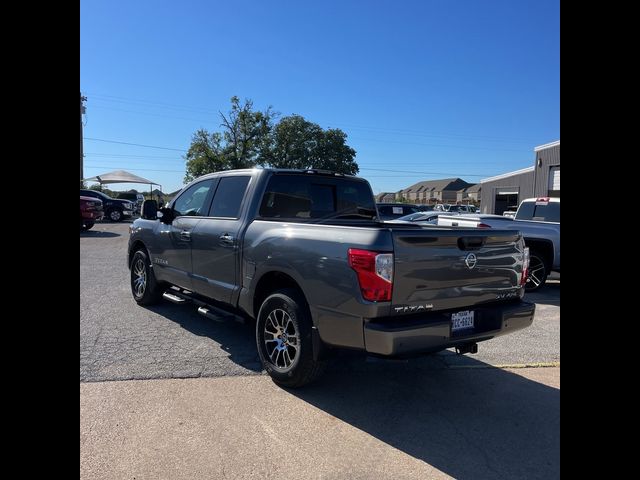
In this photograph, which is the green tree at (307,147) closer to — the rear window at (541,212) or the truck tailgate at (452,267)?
the rear window at (541,212)

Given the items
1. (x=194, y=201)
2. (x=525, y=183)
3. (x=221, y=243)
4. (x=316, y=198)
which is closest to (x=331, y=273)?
(x=221, y=243)

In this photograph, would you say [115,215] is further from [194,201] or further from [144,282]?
[194,201]

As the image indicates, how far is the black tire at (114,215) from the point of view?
26.3 metres

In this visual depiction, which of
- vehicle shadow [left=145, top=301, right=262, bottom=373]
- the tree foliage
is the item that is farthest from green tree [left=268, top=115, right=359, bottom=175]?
vehicle shadow [left=145, top=301, right=262, bottom=373]

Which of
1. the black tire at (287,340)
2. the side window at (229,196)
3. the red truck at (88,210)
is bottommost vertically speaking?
the black tire at (287,340)

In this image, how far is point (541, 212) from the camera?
417 inches

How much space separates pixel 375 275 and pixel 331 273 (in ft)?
1.25

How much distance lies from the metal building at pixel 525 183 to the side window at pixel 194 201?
23877 millimetres

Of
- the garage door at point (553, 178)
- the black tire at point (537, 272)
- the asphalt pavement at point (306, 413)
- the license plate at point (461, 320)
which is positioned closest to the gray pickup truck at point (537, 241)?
the black tire at point (537, 272)
